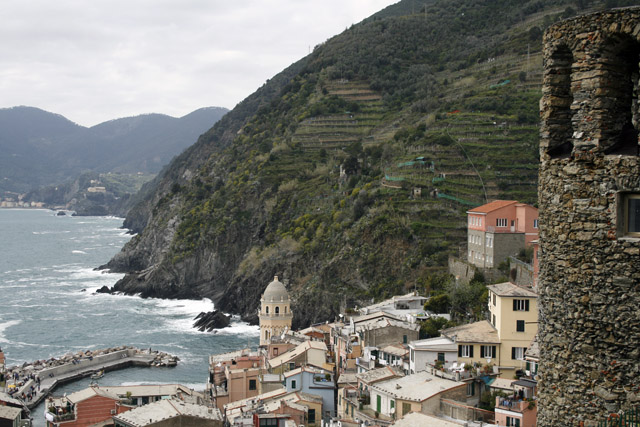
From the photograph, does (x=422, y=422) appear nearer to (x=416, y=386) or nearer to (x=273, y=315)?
(x=416, y=386)

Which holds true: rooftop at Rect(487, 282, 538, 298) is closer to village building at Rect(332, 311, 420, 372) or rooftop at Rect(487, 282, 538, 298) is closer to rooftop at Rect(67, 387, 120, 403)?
village building at Rect(332, 311, 420, 372)

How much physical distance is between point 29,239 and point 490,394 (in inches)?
6385

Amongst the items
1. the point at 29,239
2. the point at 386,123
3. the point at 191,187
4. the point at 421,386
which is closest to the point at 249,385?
the point at 421,386

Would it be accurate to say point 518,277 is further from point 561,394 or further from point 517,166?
point 561,394

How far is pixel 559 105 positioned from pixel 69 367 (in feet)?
175

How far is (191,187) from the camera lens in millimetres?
118250

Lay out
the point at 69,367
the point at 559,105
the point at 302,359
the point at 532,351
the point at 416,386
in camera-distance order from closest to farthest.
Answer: the point at 559,105 → the point at 532,351 → the point at 416,386 → the point at 302,359 → the point at 69,367

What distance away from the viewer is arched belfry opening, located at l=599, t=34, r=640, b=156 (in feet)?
21.6

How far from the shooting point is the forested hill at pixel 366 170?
2506 inches

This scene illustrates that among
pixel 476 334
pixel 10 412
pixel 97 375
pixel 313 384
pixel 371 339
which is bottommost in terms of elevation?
pixel 97 375

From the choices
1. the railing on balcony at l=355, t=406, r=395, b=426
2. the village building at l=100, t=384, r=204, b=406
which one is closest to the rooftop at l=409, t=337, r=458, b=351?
the railing on balcony at l=355, t=406, r=395, b=426

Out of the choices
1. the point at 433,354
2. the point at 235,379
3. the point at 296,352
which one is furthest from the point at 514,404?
the point at 235,379

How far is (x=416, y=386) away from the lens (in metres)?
27.2

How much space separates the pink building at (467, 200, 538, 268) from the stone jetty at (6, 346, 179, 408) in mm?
25511
